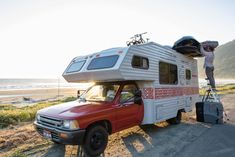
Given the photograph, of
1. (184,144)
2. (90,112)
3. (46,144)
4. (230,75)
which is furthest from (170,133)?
(230,75)

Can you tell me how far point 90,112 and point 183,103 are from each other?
17.8ft

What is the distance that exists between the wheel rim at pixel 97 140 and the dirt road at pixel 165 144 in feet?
1.13

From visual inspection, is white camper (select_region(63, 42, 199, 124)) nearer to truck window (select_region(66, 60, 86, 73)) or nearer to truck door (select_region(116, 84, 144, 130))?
truck window (select_region(66, 60, 86, 73))

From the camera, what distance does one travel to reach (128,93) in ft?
22.1

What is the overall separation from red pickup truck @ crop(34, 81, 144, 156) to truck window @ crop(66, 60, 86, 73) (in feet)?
2.64

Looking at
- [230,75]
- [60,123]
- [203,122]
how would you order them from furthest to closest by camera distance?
[230,75] → [203,122] → [60,123]

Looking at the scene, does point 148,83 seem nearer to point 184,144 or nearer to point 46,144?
point 184,144

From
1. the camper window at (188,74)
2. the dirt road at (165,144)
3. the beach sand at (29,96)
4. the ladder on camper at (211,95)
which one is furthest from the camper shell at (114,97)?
the beach sand at (29,96)

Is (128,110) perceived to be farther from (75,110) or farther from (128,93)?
(75,110)

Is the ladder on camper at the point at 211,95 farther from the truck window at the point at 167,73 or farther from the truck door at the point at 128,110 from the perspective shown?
the truck door at the point at 128,110

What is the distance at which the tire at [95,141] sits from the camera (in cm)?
525

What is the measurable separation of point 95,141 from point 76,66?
104 inches

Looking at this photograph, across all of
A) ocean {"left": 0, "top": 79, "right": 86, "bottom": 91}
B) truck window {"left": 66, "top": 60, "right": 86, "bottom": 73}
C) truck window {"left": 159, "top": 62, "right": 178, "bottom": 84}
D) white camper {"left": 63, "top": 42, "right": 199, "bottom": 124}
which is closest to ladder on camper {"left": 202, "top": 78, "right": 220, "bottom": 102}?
white camper {"left": 63, "top": 42, "right": 199, "bottom": 124}

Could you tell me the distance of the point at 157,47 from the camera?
782cm
